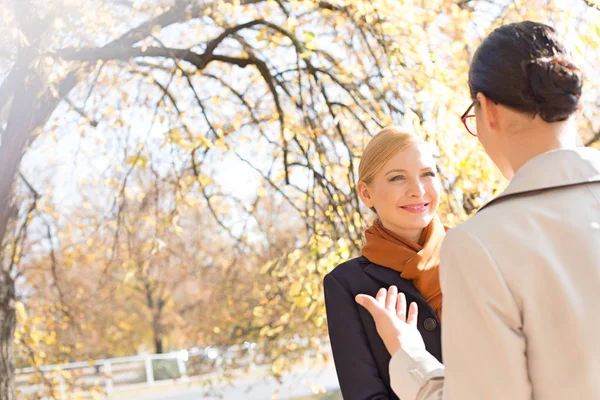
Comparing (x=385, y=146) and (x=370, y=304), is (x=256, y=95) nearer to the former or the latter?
(x=385, y=146)

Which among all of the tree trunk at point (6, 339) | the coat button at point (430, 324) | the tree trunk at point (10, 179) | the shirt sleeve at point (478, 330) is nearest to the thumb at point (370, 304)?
the shirt sleeve at point (478, 330)

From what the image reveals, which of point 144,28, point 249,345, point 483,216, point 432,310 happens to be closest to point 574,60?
point 483,216

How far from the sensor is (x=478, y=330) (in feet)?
3.24

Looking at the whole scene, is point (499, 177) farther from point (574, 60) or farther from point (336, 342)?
point (574, 60)

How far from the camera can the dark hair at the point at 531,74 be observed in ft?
3.53

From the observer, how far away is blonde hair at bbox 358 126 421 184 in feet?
6.00

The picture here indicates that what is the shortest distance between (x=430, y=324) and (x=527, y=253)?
2.25 ft

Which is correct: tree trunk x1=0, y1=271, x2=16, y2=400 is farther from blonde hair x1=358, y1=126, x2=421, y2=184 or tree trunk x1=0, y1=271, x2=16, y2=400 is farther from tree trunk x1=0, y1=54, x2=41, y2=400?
blonde hair x1=358, y1=126, x2=421, y2=184

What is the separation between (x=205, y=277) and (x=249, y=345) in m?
6.00

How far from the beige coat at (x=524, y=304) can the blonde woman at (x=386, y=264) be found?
56 centimetres

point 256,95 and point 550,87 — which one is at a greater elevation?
point 256,95

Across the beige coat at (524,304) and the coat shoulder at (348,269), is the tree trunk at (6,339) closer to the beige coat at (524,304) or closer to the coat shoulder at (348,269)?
the coat shoulder at (348,269)

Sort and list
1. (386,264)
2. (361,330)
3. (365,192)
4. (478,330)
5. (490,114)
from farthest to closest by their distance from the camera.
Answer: (365,192) < (386,264) < (361,330) < (490,114) < (478,330)

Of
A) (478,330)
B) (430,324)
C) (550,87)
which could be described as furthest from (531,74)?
(430,324)
